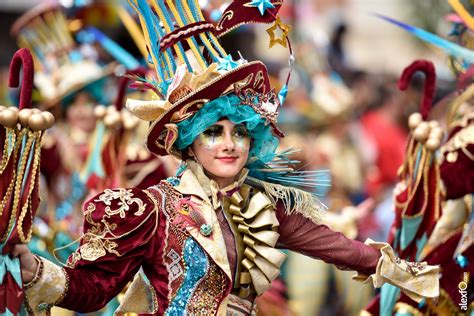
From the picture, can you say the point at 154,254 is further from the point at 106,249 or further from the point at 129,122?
the point at 129,122

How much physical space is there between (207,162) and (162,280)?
1.60 ft

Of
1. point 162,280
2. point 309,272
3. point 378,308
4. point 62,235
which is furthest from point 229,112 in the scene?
point 309,272

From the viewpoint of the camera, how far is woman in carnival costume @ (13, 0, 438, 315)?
5.77 m

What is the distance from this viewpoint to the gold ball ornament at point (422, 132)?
7168 mm

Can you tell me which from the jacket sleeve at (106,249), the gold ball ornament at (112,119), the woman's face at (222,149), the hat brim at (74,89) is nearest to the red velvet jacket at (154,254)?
the jacket sleeve at (106,249)

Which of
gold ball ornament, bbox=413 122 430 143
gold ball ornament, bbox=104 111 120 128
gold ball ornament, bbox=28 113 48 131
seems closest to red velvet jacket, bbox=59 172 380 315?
gold ball ornament, bbox=28 113 48 131

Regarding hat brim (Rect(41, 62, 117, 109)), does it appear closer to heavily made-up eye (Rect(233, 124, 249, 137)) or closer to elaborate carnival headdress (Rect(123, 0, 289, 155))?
elaborate carnival headdress (Rect(123, 0, 289, 155))

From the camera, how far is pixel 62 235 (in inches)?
360

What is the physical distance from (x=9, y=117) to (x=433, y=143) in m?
2.42

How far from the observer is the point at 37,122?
18.0 feet

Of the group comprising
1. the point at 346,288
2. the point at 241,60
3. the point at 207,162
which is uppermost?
the point at 241,60

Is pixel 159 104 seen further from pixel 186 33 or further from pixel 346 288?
pixel 346 288

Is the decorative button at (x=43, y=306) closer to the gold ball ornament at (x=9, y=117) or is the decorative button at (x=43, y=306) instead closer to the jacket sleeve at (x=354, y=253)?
the gold ball ornament at (x=9, y=117)

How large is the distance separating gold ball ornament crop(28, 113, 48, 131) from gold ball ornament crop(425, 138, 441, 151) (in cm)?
228
